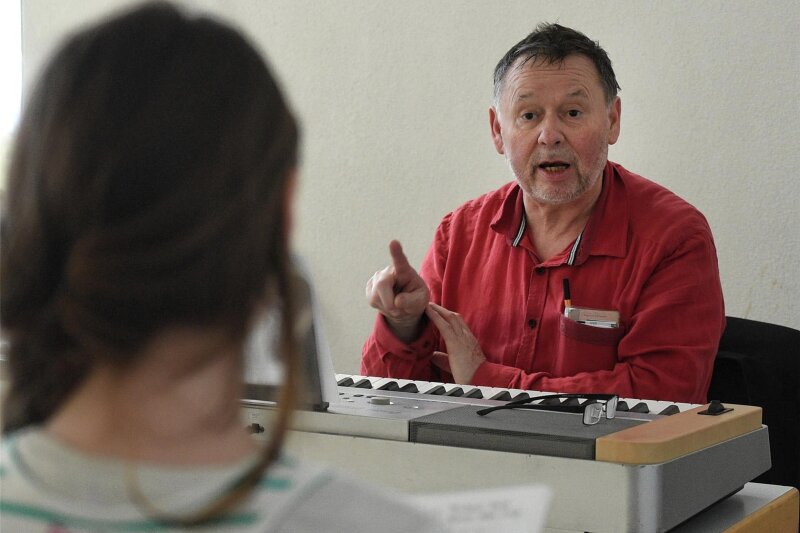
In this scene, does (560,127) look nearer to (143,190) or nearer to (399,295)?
(399,295)

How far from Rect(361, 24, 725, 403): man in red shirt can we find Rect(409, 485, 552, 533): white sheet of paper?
0.98m

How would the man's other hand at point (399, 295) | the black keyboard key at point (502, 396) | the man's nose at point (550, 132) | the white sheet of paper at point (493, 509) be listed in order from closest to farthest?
the white sheet of paper at point (493, 509) → the black keyboard key at point (502, 396) → the man's other hand at point (399, 295) → the man's nose at point (550, 132)

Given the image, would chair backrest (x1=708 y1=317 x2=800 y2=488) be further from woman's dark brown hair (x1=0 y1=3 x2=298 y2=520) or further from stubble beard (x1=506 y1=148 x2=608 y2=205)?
woman's dark brown hair (x1=0 y1=3 x2=298 y2=520)

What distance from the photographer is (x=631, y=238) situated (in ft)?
6.31

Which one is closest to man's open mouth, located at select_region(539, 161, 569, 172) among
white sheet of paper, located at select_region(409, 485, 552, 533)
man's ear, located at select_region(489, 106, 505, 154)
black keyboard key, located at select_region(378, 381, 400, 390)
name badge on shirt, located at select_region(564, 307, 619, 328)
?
man's ear, located at select_region(489, 106, 505, 154)

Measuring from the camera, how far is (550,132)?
198cm

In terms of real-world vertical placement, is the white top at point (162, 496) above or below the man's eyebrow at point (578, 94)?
below

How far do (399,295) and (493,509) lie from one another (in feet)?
3.57

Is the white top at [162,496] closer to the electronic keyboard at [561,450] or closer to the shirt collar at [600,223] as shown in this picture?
the electronic keyboard at [561,450]

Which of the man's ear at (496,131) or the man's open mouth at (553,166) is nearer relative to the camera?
the man's open mouth at (553,166)

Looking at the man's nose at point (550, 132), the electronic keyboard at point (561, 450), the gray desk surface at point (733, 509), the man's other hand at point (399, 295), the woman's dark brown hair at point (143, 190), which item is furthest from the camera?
the man's nose at point (550, 132)

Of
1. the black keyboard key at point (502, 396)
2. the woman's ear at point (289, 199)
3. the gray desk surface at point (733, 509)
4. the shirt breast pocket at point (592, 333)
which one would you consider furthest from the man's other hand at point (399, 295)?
the woman's ear at point (289, 199)

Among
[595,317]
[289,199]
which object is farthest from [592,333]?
[289,199]

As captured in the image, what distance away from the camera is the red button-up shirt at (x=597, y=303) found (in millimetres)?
1768
